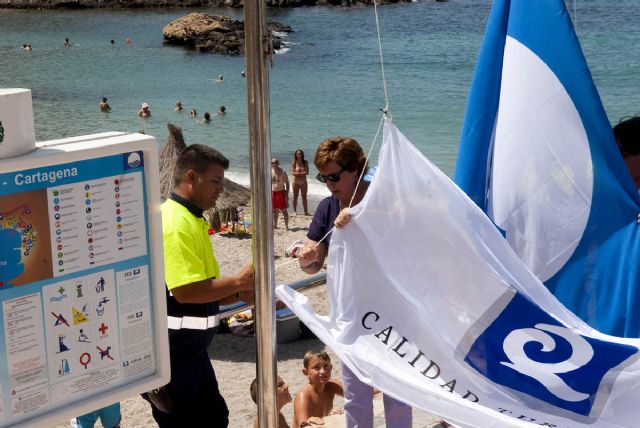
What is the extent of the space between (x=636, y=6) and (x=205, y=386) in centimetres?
6927

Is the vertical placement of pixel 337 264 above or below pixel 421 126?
above

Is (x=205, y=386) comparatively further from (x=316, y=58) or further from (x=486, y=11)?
(x=486, y=11)

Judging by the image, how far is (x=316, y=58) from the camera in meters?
48.2

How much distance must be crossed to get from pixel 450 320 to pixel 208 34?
50.3m

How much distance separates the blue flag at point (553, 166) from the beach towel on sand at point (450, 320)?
60 centimetres

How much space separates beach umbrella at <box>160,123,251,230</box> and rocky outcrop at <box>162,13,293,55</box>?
37740 millimetres

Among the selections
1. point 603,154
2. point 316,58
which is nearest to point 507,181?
point 603,154

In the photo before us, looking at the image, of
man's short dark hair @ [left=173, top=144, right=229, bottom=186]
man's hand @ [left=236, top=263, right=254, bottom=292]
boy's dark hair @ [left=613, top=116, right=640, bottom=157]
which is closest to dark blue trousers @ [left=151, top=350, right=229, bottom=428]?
man's hand @ [left=236, top=263, right=254, bottom=292]

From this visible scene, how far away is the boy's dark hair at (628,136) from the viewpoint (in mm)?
4500

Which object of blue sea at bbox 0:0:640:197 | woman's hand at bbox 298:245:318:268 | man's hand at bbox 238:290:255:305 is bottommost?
blue sea at bbox 0:0:640:197

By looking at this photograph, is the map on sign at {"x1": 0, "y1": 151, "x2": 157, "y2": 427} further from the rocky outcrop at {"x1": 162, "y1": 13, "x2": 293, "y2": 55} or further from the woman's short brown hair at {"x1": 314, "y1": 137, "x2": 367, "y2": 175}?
the rocky outcrop at {"x1": 162, "y1": 13, "x2": 293, "y2": 55}

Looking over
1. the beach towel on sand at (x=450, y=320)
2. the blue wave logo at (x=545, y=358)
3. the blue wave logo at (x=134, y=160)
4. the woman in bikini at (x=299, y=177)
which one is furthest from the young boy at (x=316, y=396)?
the woman in bikini at (x=299, y=177)

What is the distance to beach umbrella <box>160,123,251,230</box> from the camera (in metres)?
12.1

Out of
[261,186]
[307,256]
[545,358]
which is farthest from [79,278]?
[545,358]
